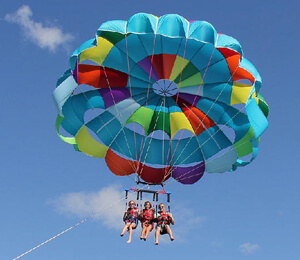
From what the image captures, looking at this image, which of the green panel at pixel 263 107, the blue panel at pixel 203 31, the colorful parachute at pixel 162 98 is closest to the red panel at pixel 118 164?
the colorful parachute at pixel 162 98

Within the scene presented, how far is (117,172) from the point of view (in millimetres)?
19625

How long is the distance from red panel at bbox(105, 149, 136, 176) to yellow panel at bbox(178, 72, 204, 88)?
2582 mm

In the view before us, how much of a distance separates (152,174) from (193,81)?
113 inches

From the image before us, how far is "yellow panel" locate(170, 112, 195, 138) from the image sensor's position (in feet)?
64.0

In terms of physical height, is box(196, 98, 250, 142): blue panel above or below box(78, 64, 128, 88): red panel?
below

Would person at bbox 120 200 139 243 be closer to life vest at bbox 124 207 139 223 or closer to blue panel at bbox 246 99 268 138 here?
life vest at bbox 124 207 139 223

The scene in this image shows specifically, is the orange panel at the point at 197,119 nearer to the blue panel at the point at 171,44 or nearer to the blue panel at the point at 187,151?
the blue panel at the point at 187,151

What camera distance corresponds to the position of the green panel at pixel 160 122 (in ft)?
64.4

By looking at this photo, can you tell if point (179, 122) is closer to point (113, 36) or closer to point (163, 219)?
point (113, 36)

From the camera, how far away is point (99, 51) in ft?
59.1

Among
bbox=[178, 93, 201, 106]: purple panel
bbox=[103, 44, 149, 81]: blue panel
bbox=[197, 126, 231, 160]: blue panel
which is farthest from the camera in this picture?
bbox=[197, 126, 231, 160]: blue panel

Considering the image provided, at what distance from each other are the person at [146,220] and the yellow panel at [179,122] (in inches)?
119

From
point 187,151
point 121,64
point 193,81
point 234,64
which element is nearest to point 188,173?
point 187,151

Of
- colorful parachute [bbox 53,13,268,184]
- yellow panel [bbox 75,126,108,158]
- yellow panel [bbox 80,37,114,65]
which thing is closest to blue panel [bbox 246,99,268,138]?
colorful parachute [bbox 53,13,268,184]
